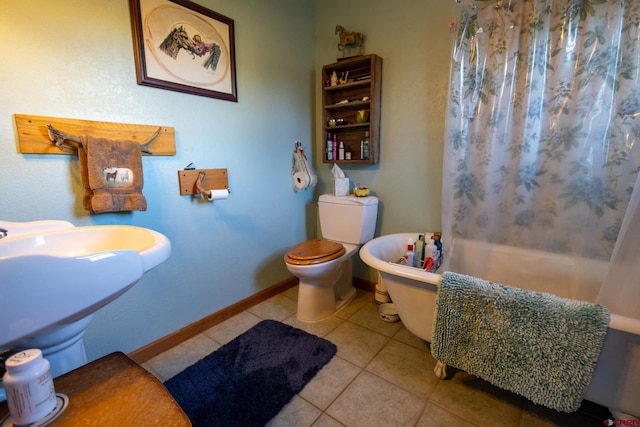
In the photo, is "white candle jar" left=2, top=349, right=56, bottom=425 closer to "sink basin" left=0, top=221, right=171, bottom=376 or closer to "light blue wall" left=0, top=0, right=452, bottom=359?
"sink basin" left=0, top=221, right=171, bottom=376

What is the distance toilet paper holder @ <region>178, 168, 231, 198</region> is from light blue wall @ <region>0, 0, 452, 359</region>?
0.15 ft

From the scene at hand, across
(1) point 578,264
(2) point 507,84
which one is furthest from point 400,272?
(2) point 507,84

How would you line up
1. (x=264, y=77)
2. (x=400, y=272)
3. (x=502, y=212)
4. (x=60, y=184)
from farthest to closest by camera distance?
1. (x=264, y=77)
2. (x=502, y=212)
3. (x=400, y=272)
4. (x=60, y=184)

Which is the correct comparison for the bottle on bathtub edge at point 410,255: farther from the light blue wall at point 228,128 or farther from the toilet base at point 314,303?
the toilet base at point 314,303

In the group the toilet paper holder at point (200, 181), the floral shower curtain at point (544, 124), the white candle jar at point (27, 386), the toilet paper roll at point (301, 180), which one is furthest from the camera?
the toilet paper roll at point (301, 180)

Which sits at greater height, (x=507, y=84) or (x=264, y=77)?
(x=264, y=77)

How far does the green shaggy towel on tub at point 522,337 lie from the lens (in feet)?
3.21

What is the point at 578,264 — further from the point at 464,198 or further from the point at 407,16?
the point at 407,16

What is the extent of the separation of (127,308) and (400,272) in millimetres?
1455

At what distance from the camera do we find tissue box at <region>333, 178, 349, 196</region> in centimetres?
217

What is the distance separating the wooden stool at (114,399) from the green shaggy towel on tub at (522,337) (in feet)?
3.47

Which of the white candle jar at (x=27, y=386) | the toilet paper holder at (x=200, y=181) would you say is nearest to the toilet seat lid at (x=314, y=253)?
the toilet paper holder at (x=200, y=181)

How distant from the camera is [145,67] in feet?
4.80

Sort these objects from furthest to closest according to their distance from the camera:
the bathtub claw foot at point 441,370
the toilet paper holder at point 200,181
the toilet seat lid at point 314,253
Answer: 1. the toilet seat lid at point 314,253
2. the toilet paper holder at point 200,181
3. the bathtub claw foot at point 441,370
